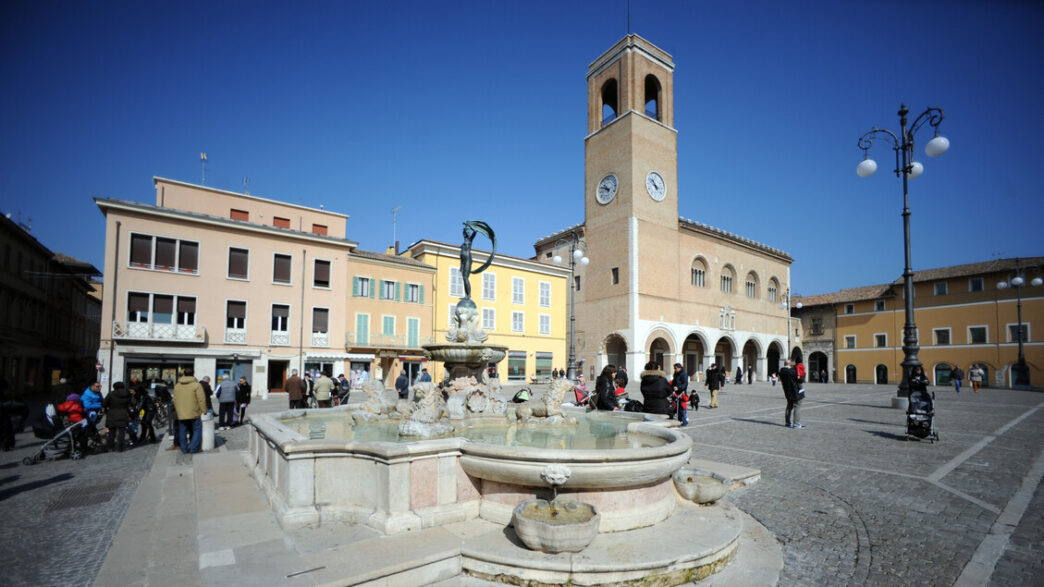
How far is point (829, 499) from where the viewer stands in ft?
18.7

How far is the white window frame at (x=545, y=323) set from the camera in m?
36.9

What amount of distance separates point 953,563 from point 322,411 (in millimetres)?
8140

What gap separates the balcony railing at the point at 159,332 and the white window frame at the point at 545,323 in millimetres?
21220

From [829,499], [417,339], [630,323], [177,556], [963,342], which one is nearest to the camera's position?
[177,556]

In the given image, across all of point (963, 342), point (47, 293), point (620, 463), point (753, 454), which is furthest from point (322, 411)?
point (963, 342)

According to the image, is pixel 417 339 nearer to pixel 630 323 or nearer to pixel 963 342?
pixel 630 323

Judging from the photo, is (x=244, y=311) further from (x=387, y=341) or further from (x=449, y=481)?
(x=449, y=481)

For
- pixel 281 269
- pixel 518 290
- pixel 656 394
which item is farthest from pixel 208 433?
pixel 518 290

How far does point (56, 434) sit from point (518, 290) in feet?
92.5

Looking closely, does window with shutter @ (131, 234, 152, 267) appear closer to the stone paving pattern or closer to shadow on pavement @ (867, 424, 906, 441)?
the stone paving pattern

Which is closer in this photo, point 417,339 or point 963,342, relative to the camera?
point 417,339

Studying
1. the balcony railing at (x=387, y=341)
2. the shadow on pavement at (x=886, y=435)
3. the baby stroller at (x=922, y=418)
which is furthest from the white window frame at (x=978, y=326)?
the balcony railing at (x=387, y=341)

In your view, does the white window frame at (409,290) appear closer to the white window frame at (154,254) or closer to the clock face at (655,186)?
the white window frame at (154,254)

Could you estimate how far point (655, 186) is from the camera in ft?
127
